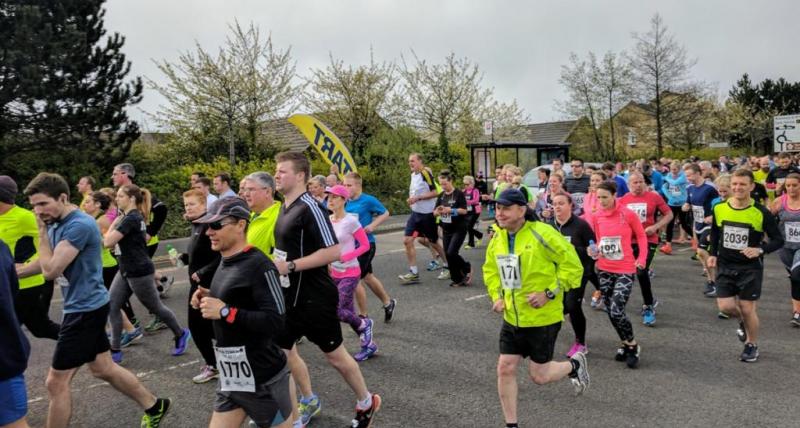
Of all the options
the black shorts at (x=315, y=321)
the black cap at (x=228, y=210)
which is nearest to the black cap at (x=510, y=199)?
the black shorts at (x=315, y=321)

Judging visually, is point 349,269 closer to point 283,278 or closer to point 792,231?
point 283,278

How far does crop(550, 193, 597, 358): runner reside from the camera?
17.3 ft

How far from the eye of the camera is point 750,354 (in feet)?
17.3

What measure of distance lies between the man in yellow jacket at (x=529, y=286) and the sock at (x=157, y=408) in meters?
2.36

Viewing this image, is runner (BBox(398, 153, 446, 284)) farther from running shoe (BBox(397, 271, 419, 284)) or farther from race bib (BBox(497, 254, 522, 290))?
race bib (BBox(497, 254, 522, 290))

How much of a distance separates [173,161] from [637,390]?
65.4 feet

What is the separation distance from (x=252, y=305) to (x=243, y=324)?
0.11 meters

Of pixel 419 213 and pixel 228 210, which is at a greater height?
pixel 228 210

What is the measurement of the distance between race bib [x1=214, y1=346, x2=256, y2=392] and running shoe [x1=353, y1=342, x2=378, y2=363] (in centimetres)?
276

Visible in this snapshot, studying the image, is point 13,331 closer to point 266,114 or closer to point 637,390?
point 637,390

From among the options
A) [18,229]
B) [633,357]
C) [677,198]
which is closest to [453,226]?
[633,357]

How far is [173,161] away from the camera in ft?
69.7

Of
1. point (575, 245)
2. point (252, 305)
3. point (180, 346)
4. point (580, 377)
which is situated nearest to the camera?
point (252, 305)

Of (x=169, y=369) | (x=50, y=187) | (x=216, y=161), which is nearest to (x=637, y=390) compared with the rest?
(x=169, y=369)
